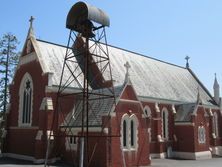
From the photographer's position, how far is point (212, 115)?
4000 centimetres

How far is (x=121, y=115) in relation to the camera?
22.6 m

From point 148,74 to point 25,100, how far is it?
49.7ft

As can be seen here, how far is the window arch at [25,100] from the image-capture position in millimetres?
26906

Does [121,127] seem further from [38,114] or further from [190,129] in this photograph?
[190,129]

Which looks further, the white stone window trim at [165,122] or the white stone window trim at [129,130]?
the white stone window trim at [165,122]

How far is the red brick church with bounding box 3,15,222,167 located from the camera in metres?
22.8

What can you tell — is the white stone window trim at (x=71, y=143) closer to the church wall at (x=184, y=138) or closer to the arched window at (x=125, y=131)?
the arched window at (x=125, y=131)

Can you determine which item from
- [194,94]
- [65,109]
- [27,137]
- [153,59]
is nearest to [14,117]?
[27,137]

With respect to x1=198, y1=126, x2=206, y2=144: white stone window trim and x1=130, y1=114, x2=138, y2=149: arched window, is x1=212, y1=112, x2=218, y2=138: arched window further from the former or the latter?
x1=130, y1=114, x2=138, y2=149: arched window

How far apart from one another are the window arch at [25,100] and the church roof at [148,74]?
2.77m

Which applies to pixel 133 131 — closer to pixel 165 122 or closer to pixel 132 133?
pixel 132 133

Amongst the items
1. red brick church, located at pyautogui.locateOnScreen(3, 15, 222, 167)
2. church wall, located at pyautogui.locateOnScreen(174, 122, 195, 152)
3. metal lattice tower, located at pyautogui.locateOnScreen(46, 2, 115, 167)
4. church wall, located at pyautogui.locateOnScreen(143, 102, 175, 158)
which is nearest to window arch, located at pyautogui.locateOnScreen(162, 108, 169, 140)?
red brick church, located at pyautogui.locateOnScreen(3, 15, 222, 167)

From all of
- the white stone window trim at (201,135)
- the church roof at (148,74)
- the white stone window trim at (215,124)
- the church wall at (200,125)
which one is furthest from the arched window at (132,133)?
the white stone window trim at (215,124)

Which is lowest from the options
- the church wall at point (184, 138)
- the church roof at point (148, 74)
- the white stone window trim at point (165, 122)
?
the church wall at point (184, 138)
